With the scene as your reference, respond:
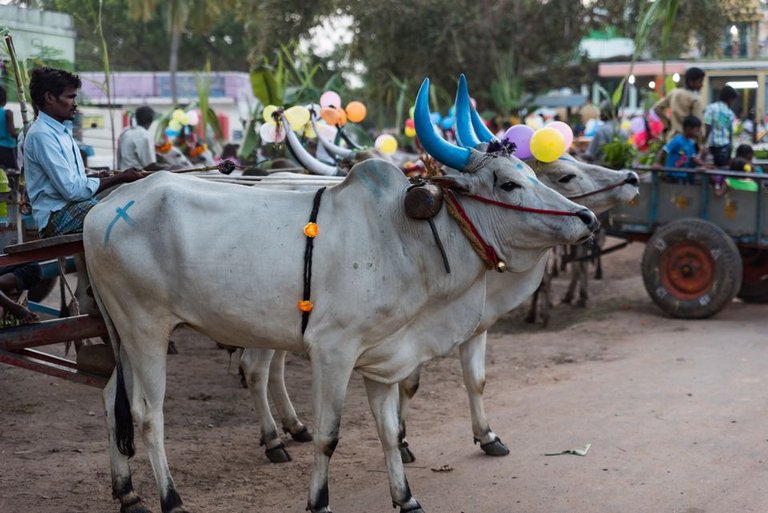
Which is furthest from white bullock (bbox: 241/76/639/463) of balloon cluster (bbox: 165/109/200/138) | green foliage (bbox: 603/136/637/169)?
balloon cluster (bbox: 165/109/200/138)

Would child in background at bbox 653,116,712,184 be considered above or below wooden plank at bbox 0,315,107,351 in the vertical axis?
above

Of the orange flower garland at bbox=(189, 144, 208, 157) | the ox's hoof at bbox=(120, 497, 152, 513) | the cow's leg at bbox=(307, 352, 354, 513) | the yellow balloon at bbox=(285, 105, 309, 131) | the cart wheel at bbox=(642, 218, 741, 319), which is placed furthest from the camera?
the orange flower garland at bbox=(189, 144, 208, 157)

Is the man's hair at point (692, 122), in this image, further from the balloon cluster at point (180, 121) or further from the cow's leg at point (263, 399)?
the balloon cluster at point (180, 121)

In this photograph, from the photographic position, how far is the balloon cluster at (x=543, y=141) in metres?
5.81

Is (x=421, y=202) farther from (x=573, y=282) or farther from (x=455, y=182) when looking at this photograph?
(x=573, y=282)

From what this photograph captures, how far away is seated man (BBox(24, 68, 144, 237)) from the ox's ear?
69.9 inches

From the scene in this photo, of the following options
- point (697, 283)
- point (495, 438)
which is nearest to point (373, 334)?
point (495, 438)

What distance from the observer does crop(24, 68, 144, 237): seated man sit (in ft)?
16.1

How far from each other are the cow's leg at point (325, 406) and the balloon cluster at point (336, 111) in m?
4.68

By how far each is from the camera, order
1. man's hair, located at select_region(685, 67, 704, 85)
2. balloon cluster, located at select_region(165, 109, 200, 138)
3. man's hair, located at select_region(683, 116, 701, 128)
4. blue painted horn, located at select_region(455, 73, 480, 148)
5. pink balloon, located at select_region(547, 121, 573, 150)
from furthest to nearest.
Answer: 1. balloon cluster, located at select_region(165, 109, 200, 138)
2. man's hair, located at select_region(685, 67, 704, 85)
3. man's hair, located at select_region(683, 116, 701, 128)
4. pink balloon, located at select_region(547, 121, 573, 150)
5. blue painted horn, located at select_region(455, 73, 480, 148)

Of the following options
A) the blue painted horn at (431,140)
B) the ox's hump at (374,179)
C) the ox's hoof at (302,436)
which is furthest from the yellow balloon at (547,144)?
the ox's hoof at (302,436)

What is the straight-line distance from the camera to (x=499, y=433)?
20.5 feet

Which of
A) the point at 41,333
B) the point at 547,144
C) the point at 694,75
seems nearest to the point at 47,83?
the point at 41,333

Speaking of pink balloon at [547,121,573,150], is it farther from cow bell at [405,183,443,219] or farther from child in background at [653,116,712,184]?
child in background at [653,116,712,184]
